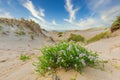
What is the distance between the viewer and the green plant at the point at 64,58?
385 cm

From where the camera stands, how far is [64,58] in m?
3.87

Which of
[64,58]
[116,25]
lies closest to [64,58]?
[64,58]

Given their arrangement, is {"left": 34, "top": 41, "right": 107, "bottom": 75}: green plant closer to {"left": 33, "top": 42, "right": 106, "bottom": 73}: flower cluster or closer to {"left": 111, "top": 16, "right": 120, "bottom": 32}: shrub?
{"left": 33, "top": 42, "right": 106, "bottom": 73}: flower cluster

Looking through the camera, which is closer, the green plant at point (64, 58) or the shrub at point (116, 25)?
the green plant at point (64, 58)

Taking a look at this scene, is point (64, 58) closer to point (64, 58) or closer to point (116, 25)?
point (64, 58)

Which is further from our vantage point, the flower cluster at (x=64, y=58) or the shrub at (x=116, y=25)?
the shrub at (x=116, y=25)

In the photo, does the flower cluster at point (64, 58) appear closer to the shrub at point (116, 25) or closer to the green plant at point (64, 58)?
the green plant at point (64, 58)

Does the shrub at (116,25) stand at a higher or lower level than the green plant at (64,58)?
higher

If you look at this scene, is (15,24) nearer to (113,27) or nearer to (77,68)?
(113,27)

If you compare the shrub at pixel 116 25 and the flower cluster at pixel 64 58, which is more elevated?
the shrub at pixel 116 25

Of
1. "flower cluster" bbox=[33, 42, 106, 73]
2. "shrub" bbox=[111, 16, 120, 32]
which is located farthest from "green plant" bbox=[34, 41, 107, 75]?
"shrub" bbox=[111, 16, 120, 32]

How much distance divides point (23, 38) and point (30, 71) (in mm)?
6930

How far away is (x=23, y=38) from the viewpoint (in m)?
11.2

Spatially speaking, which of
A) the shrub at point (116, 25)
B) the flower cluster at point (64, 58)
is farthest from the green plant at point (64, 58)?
the shrub at point (116, 25)
